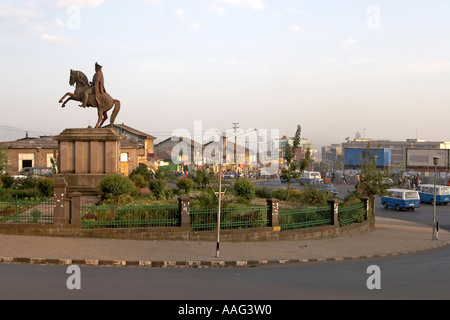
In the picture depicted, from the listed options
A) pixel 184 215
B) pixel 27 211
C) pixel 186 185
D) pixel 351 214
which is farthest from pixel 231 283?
pixel 186 185

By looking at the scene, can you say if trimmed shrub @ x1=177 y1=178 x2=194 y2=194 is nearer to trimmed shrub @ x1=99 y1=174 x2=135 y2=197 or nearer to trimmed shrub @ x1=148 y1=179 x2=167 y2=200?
trimmed shrub @ x1=148 y1=179 x2=167 y2=200

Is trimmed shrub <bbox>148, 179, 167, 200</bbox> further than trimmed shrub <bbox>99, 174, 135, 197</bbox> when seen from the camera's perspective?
Yes

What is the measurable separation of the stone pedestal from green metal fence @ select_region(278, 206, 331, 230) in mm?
9596

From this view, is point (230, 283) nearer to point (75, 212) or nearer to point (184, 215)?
point (184, 215)

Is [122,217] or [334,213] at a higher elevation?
[122,217]

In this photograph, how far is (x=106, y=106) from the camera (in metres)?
25.8

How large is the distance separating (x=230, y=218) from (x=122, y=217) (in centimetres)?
396

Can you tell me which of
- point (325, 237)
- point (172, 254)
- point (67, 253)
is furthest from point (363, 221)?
point (67, 253)

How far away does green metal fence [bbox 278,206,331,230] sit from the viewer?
63.5 feet

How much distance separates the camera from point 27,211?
1712cm

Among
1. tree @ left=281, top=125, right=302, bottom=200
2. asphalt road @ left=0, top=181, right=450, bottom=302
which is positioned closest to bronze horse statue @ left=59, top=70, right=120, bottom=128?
tree @ left=281, top=125, right=302, bottom=200

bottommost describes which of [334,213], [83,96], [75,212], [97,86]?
[334,213]
